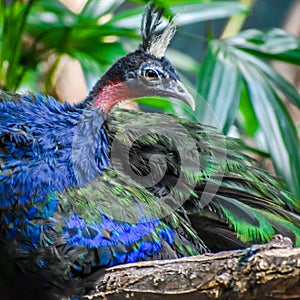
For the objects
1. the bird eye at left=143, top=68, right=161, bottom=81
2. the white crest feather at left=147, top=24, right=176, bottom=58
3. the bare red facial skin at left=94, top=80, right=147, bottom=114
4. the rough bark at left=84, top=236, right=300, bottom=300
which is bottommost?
the rough bark at left=84, top=236, right=300, bottom=300

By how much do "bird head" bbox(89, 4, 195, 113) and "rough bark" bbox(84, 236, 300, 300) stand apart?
56 cm

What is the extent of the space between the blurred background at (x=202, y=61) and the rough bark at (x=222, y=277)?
846 mm

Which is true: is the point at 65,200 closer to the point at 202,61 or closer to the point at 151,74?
the point at 151,74

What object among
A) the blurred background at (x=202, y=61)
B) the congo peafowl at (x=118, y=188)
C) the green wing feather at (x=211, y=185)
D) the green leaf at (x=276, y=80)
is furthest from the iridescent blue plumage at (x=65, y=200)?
the green leaf at (x=276, y=80)

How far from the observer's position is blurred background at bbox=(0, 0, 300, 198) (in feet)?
6.59

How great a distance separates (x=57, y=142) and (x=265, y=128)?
0.81m

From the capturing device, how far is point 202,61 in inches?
90.5

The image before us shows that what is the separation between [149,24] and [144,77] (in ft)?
0.49

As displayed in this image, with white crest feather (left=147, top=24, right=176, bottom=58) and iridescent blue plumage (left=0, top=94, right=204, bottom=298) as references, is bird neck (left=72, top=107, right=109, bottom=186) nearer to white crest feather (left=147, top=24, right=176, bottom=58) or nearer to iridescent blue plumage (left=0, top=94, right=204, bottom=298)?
iridescent blue plumage (left=0, top=94, right=204, bottom=298)

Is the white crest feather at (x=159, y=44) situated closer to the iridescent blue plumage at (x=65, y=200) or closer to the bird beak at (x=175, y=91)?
the bird beak at (x=175, y=91)

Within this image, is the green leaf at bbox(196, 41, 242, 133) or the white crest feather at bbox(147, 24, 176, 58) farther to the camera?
the green leaf at bbox(196, 41, 242, 133)

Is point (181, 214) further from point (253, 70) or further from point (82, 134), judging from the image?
point (253, 70)

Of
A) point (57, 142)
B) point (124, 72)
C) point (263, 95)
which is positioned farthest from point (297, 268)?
point (263, 95)

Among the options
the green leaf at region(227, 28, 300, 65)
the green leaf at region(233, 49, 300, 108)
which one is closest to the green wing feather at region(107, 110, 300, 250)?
the green leaf at region(233, 49, 300, 108)
